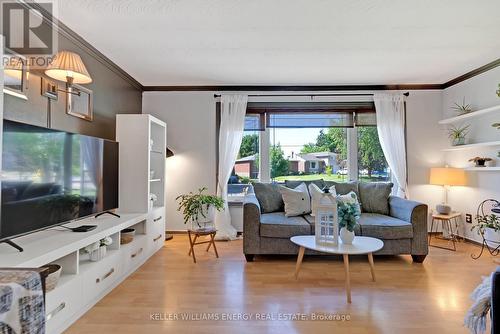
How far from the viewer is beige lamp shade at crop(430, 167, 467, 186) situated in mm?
3785

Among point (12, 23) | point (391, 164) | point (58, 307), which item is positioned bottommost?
point (58, 307)

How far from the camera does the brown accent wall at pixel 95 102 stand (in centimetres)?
215

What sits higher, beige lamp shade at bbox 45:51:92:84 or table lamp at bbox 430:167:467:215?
beige lamp shade at bbox 45:51:92:84

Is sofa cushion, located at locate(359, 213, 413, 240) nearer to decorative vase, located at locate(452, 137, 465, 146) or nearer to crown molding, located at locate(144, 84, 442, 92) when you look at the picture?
decorative vase, located at locate(452, 137, 465, 146)

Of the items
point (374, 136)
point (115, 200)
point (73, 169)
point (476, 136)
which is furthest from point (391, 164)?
point (73, 169)

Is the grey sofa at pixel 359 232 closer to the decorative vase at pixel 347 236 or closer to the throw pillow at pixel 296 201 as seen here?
the throw pillow at pixel 296 201

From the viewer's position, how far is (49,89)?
238 centimetres

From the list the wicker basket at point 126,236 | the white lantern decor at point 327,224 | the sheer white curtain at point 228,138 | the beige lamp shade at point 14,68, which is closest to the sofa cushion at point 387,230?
the white lantern decor at point 327,224

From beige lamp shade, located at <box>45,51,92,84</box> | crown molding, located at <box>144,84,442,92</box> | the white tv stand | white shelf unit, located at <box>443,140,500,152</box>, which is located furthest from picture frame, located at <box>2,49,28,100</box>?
white shelf unit, located at <box>443,140,500,152</box>

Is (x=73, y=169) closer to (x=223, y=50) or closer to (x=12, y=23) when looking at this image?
(x=12, y=23)

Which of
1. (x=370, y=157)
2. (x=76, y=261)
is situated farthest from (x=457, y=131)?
(x=76, y=261)

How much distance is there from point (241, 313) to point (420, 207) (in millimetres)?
2284

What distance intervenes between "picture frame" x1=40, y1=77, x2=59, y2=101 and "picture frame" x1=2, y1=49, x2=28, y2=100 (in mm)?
190

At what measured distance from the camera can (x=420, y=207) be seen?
10.1 ft
